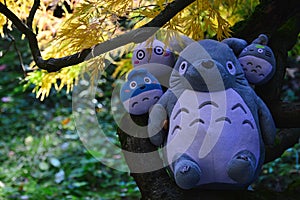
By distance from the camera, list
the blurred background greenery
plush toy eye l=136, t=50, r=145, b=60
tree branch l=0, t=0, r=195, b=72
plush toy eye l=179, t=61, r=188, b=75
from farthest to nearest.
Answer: the blurred background greenery < plush toy eye l=136, t=50, r=145, b=60 < plush toy eye l=179, t=61, r=188, b=75 < tree branch l=0, t=0, r=195, b=72

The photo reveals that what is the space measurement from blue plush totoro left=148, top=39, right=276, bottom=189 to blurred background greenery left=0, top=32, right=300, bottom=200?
3.61ft

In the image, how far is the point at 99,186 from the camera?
10.1 ft

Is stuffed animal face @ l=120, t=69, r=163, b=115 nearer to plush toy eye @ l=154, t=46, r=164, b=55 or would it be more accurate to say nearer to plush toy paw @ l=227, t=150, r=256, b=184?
plush toy eye @ l=154, t=46, r=164, b=55

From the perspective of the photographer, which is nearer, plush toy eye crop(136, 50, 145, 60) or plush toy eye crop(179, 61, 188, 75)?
plush toy eye crop(179, 61, 188, 75)

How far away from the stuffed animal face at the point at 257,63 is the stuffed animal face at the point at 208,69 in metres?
0.05

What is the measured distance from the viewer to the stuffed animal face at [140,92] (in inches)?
55.1

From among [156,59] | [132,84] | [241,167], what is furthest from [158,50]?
[241,167]

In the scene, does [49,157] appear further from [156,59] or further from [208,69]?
[208,69]

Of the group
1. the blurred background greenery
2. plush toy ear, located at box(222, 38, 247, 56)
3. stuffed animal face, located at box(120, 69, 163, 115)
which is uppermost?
plush toy ear, located at box(222, 38, 247, 56)

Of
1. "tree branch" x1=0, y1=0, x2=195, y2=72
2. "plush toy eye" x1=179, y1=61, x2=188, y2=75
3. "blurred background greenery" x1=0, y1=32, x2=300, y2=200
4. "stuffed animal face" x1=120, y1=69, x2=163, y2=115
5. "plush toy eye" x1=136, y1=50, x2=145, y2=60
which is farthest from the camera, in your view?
"blurred background greenery" x1=0, y1=32, x2=300, y2=200

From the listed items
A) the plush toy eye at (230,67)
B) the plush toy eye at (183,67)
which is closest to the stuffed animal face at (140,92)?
the plush toy eye at (183,67)

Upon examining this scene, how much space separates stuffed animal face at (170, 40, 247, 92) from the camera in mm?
1242

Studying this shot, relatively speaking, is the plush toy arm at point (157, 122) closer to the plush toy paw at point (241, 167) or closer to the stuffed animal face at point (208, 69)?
the stuffed animal face at point (208, 69)

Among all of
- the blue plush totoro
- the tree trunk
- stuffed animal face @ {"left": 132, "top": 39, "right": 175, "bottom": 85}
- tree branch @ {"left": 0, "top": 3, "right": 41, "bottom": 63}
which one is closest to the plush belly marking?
the blue plush totoro
